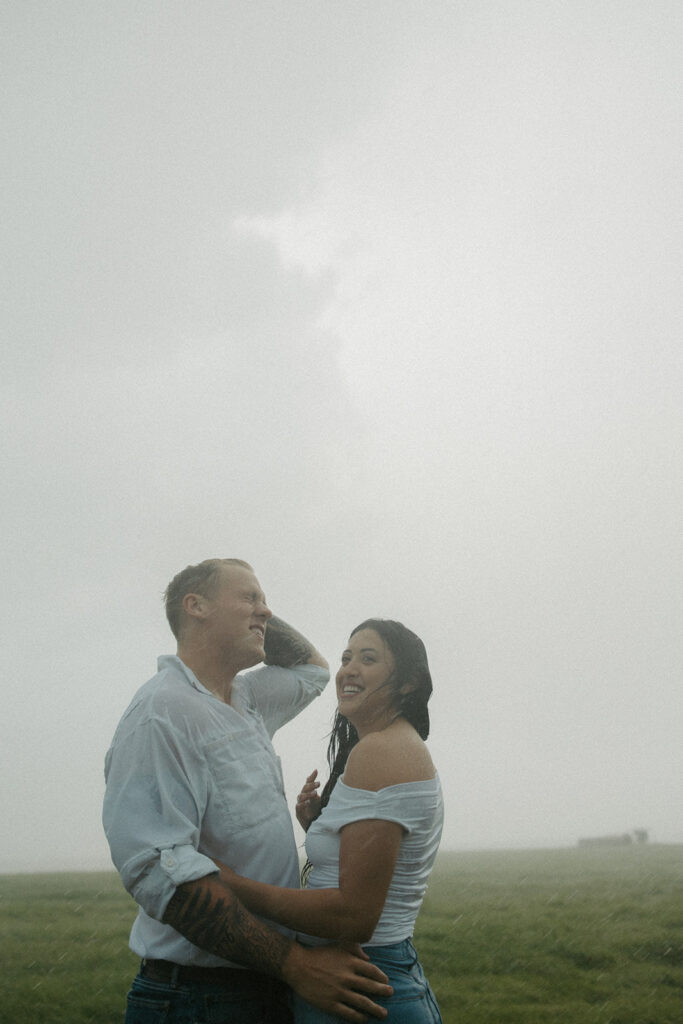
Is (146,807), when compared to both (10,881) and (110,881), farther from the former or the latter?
(10,881)

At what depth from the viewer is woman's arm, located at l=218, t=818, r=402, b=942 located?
356 cm

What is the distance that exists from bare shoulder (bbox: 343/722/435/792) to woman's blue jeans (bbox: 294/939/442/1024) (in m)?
0.78

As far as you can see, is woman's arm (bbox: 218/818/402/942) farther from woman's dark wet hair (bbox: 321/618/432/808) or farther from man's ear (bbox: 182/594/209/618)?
man's ear (bbox: 182/594/209/618)

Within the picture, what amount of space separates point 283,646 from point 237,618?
43.4 inches

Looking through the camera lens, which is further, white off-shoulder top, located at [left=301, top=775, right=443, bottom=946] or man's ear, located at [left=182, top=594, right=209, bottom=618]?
man's ear, located at [left=182, top=594, right=209, bottom=618]

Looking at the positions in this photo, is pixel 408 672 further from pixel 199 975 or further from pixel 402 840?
pixel 199 975

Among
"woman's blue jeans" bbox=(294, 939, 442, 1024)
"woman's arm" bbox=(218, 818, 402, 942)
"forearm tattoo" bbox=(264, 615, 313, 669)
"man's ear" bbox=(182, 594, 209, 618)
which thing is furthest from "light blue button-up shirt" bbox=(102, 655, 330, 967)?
"forearm tattoo" bbox=(264, 615, 313, 669)

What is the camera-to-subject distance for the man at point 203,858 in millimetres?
3455

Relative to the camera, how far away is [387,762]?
3857 millimetres

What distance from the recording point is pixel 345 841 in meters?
3.66

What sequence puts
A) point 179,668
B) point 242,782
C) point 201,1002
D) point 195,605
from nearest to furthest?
1. point 201,1002
2. point 242,782
3. point 179,668
4. point 195,605

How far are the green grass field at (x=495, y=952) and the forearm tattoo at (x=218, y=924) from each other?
787cm

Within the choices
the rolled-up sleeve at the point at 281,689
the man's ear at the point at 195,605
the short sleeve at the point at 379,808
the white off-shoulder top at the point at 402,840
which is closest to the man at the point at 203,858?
the white off-shoulder top at the point at 402,840

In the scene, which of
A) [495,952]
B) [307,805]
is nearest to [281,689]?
[307,805]
